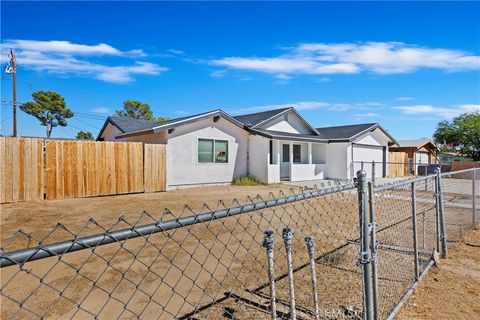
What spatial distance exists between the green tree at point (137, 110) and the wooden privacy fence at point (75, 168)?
37.9 m

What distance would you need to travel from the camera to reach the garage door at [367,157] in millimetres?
21875

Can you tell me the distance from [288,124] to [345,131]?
519 centimetres

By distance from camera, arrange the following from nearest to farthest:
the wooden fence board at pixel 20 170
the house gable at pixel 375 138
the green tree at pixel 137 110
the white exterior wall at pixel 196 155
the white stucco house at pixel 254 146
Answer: the wooden fence board at pixel 20 170 < the white exterior wall at pixel 196 155 < the white stucco house at pixel 254 146 < the house gable at pixel 375 138 < the green tree at pixel 137 110

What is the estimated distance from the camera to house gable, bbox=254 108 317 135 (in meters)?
19.9

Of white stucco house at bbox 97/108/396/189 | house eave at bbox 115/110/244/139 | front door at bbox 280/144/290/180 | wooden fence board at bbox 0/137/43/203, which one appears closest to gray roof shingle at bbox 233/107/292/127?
white stucco house at bbox 97/108/396/189

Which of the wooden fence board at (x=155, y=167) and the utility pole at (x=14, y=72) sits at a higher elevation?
the utility pole at (x=14, y=72)

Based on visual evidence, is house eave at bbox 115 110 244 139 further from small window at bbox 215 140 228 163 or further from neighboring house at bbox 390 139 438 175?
neighboring house at bbox 390 139 438 175

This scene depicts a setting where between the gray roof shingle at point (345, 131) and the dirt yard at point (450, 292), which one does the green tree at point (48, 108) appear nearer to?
the gray roof shingle at point (345, 131)

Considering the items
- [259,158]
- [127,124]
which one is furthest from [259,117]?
[127,124]

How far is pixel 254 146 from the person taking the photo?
17.9 meters

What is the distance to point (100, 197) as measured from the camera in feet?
39.6

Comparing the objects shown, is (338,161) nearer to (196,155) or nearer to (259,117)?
(259,117)

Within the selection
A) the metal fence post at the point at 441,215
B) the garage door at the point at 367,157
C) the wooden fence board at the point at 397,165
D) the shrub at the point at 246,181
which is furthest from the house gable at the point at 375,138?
the metal fence post at the point at 441,215

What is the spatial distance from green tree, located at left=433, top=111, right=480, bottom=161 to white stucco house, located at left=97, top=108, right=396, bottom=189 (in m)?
14.3
